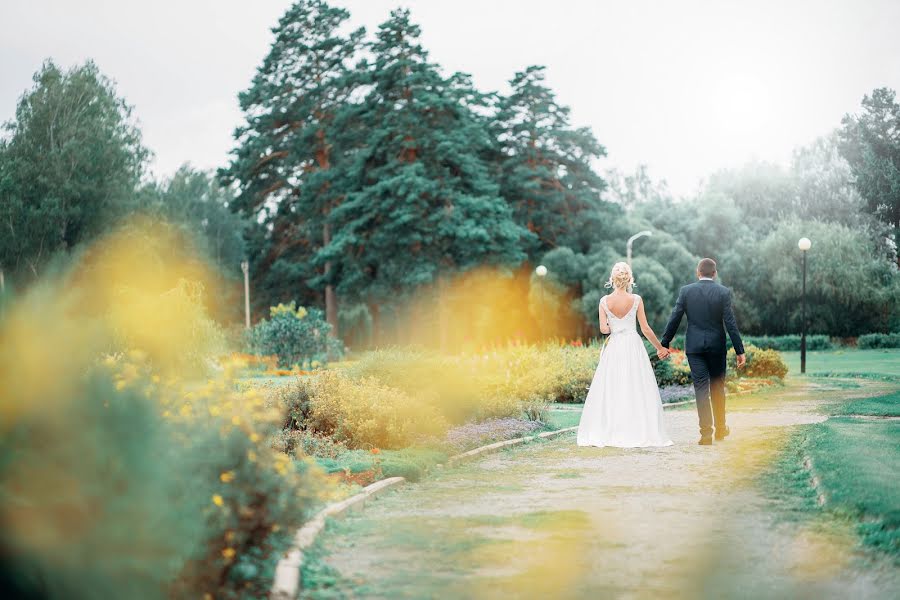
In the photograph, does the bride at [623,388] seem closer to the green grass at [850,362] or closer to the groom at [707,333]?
Answer: the groom at [707,333]

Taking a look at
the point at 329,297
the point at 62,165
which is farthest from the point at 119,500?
the point at 329,297

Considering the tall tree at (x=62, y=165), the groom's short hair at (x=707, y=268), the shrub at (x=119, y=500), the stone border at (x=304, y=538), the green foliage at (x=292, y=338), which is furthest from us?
the tall tree at (x=62, y=165)

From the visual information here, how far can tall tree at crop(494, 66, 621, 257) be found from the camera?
183 feet

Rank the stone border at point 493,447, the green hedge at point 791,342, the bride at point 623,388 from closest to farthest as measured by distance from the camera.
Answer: the stone border at point 493,447 → the bride at point 623,388 → the green hedge at point 791,342

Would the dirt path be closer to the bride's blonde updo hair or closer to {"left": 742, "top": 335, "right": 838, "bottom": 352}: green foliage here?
the bride's blonde updo hair

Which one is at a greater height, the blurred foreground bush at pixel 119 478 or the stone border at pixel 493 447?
the blurred foreground bush at pixel 119 478

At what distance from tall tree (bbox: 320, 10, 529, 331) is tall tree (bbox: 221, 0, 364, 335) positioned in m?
3.09

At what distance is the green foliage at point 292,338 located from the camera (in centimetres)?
3541

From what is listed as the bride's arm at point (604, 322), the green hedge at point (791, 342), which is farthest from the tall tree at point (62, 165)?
the bride's arm at point (604, 322)

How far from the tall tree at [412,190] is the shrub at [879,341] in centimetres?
1788

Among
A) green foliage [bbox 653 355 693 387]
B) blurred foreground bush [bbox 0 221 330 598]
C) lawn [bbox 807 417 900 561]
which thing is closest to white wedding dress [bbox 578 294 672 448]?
lawn [bbox 807 417 900 561]

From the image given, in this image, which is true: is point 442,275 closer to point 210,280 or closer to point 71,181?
point 71,181

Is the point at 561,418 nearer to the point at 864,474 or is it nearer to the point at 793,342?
the point at 864,474

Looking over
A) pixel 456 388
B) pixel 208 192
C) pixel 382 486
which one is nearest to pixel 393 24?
pixel 208 192
